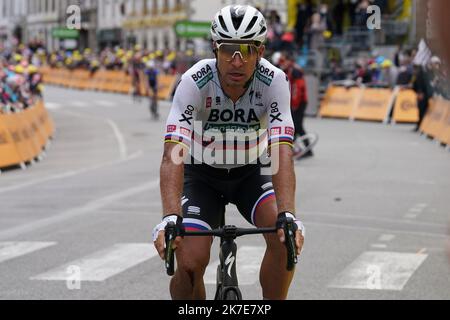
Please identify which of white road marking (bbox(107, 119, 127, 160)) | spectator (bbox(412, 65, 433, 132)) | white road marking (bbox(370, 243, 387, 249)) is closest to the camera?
white road marking (bbox(370, 243, 387, 249))

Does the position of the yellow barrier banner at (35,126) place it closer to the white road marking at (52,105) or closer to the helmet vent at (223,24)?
the helmet vent at (223,24)

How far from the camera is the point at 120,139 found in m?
25.7

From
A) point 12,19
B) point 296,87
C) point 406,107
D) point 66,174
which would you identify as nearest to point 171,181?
point 66,174

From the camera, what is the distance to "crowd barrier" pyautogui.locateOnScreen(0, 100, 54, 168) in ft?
61.0

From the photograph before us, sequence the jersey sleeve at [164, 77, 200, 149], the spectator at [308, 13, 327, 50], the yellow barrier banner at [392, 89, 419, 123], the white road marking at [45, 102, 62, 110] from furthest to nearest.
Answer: the white road marking at [45, 102, 62, 110] → the spectator at [308, 13, 327, 50] → the yellow barrier banner at [392, 89, 419, 123] → the jersey sleeve at [164, 77, 200, 149]

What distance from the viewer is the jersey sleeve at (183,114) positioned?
4742 millimetres

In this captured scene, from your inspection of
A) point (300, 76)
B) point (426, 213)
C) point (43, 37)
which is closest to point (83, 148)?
point (300, 76)

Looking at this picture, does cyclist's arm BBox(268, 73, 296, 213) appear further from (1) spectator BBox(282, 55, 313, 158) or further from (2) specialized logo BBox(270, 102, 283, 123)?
(1) spectator BBox(282, 55, 313, 158)

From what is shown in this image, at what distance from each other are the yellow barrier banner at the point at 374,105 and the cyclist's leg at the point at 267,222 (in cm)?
2645

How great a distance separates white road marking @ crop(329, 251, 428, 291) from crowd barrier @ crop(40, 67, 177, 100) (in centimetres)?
3740

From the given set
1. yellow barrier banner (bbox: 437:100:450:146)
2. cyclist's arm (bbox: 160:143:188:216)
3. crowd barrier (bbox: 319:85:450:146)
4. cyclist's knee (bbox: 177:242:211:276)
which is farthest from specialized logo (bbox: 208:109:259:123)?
crowd barrier (bbox: 319:85:450:146)

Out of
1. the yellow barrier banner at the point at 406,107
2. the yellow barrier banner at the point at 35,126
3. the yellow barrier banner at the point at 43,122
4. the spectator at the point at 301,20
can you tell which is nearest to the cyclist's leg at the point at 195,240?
the yellow barrier banner at the point at 35,126

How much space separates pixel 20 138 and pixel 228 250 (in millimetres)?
15765

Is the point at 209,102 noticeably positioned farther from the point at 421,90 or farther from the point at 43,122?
the point at 421,90
